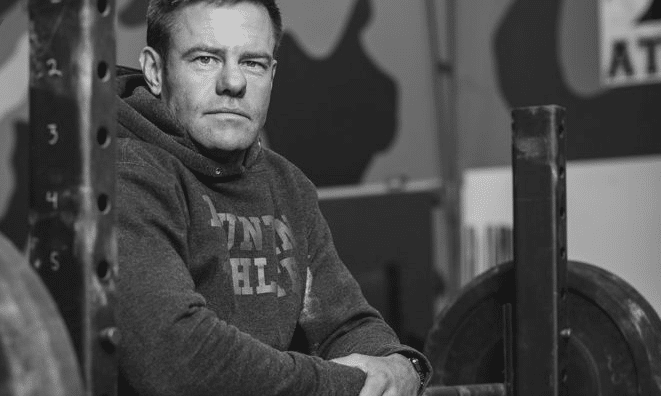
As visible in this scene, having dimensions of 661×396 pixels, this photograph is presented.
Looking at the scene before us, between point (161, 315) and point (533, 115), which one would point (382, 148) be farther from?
point (161, 315)

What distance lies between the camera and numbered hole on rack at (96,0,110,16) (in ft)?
3.66

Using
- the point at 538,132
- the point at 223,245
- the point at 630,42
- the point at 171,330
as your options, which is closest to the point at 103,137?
the point at 171,330

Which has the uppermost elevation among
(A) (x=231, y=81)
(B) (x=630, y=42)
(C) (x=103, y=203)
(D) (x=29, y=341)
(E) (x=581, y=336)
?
(B) (x=630, y=42)

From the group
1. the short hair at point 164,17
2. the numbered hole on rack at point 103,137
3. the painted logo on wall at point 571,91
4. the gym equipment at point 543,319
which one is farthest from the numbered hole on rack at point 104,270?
the painted logo on wall at point 571,91

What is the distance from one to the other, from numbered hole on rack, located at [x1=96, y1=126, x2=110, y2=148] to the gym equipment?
76cm

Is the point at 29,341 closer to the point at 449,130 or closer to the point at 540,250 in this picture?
the point at 540,250

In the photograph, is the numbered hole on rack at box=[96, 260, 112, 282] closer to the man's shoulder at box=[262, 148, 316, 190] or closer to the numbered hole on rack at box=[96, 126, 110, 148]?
the numbered hole on rack at box=[96, 126, 110, 148]

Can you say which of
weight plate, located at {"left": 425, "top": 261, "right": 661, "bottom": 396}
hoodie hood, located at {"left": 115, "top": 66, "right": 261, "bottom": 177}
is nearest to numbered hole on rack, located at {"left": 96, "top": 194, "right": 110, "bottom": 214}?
hoodie hood, located at {"left": 115, "top": 66, "right": 261, "bottom": 177}

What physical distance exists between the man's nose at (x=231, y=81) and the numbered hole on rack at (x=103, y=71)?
360mm

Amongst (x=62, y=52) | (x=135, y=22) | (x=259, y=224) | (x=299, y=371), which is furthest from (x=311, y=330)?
(x=135, y=22)

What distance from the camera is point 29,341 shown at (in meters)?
0.94

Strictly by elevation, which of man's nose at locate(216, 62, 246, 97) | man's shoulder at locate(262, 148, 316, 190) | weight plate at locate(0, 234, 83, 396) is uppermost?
man's nose at locate(216, 62, 246, 97)

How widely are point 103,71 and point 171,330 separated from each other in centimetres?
31

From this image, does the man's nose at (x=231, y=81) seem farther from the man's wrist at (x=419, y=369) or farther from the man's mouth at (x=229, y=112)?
the man's wrist at (x=419, y=369)
